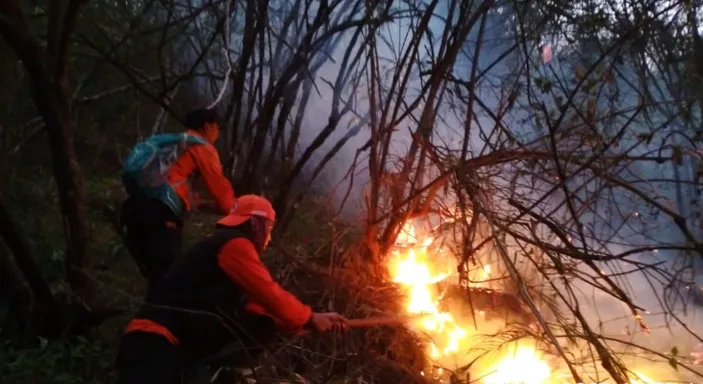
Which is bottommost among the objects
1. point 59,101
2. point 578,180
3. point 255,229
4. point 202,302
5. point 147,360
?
point 147,360

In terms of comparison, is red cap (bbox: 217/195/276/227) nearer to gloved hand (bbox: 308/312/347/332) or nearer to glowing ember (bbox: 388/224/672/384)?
gloved hand (bbox: 308/312/347/332)

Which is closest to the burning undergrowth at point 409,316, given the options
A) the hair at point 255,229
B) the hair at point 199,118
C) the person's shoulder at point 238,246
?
the hair at point 199,118

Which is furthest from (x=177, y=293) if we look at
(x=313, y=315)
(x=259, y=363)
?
(x=259, y=363)

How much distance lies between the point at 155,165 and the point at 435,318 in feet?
7.20

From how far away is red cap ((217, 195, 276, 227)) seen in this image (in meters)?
3.62

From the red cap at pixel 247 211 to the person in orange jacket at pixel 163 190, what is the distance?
1055mm

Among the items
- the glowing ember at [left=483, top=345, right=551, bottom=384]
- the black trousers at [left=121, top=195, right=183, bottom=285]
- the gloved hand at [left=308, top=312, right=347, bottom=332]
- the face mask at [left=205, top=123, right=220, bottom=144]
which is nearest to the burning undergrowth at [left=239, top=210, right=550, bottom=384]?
the glowing ember at [left=483, top=345, right=551, bottom=384]

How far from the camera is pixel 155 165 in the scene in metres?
4.68

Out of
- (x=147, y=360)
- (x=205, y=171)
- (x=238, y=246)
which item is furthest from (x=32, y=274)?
(x=238, y=246)

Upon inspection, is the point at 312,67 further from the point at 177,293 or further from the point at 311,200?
the point at 177,293

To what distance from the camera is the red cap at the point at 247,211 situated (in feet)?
11.9

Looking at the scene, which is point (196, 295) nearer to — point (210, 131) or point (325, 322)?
point (325, 322)

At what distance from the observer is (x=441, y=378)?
5.06 metres

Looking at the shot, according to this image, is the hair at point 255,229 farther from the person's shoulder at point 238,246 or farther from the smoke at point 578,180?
the smoke at point 578,180
